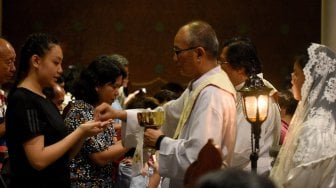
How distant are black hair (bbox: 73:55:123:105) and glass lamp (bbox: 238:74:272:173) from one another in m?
0.73

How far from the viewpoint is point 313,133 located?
3.35 meters

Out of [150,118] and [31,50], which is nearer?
[150,118]

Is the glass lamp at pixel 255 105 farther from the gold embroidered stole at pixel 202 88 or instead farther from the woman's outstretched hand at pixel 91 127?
the woman's outstretched hand at pixel 91 127

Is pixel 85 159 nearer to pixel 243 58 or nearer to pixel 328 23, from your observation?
pixel 243 58

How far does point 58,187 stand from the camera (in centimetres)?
332

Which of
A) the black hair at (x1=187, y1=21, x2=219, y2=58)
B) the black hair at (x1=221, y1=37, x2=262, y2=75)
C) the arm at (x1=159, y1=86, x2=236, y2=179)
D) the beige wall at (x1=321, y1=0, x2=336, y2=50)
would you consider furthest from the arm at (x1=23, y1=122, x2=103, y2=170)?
the beige wall at (x1=321, y1=0, x2=336, y2=50)

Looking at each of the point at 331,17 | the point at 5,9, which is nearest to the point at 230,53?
the point at 331,17

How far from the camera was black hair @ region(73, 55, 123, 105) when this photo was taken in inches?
156

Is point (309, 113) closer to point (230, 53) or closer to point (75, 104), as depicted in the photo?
point (230, 53)

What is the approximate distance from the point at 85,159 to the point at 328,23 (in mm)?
4762

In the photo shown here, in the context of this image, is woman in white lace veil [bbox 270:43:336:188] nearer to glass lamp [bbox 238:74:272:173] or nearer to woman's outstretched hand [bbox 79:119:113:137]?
glass lamp [bbox 238:74:272:173]

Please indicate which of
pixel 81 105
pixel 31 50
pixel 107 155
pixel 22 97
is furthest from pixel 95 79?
pixel 22 97

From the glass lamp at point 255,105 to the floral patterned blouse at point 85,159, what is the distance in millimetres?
799

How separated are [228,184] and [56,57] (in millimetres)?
1930
